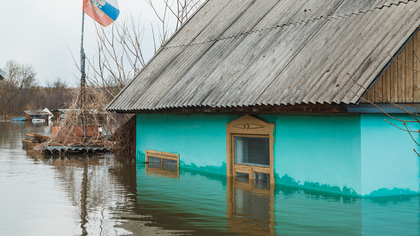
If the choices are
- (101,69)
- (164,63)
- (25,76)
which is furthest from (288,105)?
(25,76)

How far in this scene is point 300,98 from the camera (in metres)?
8.48

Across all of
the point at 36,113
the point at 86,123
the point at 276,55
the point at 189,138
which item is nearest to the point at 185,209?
the point at 276,55

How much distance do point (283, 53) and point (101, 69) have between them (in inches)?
646

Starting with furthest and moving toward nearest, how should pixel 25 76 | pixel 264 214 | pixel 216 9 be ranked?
1. pixel 25 76
2. pixel 216 9
3. pixel 264 214

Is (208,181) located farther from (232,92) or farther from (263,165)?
(232,92)

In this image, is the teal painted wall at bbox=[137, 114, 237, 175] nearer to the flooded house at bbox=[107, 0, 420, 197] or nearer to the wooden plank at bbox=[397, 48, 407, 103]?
the flooded house at bbox=[107, 0, 420, 197]

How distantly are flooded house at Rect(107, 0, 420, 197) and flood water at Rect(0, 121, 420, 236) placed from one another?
572 millimetres

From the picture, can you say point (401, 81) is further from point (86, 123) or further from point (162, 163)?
point (86, 123)

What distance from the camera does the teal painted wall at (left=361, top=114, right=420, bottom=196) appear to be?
8211 mm

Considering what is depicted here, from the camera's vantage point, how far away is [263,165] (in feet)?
33.9

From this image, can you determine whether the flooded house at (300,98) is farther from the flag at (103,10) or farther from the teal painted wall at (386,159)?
the flag at (103,10)

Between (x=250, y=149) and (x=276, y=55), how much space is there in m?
2.33

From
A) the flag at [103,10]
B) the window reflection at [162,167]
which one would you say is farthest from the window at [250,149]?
the flag at [103,10]

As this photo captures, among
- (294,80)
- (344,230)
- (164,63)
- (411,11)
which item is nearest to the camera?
(344,230)
